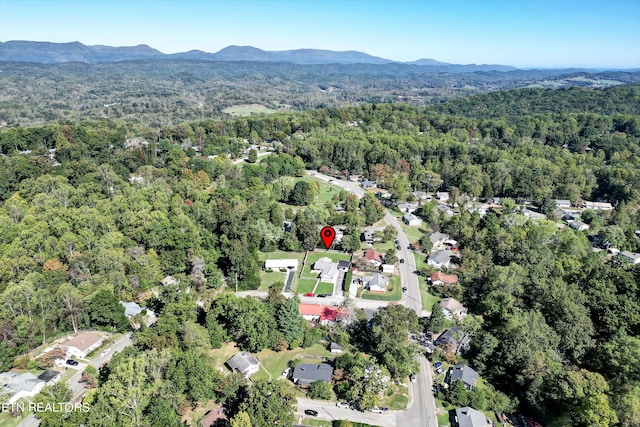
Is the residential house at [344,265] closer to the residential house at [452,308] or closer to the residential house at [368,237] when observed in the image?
the residential house at [368,237]

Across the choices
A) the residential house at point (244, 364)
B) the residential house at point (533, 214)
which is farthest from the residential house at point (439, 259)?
the residential house at point (244, 364)

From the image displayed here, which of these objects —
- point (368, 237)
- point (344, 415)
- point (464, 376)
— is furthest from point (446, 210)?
point (344, 415)

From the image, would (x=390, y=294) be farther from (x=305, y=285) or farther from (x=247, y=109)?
(x=247, y=109)

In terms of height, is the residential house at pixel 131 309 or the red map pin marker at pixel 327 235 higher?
the red map pin marker at pixel 327 235

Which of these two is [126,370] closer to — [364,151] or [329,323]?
[329,323]

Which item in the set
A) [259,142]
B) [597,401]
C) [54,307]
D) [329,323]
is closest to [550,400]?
[597,401]

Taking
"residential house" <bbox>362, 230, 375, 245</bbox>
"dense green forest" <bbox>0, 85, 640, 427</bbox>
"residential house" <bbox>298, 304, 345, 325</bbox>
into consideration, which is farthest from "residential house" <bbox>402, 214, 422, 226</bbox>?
"residential house" <bbox>298, 304, 345, 325</bbox>
